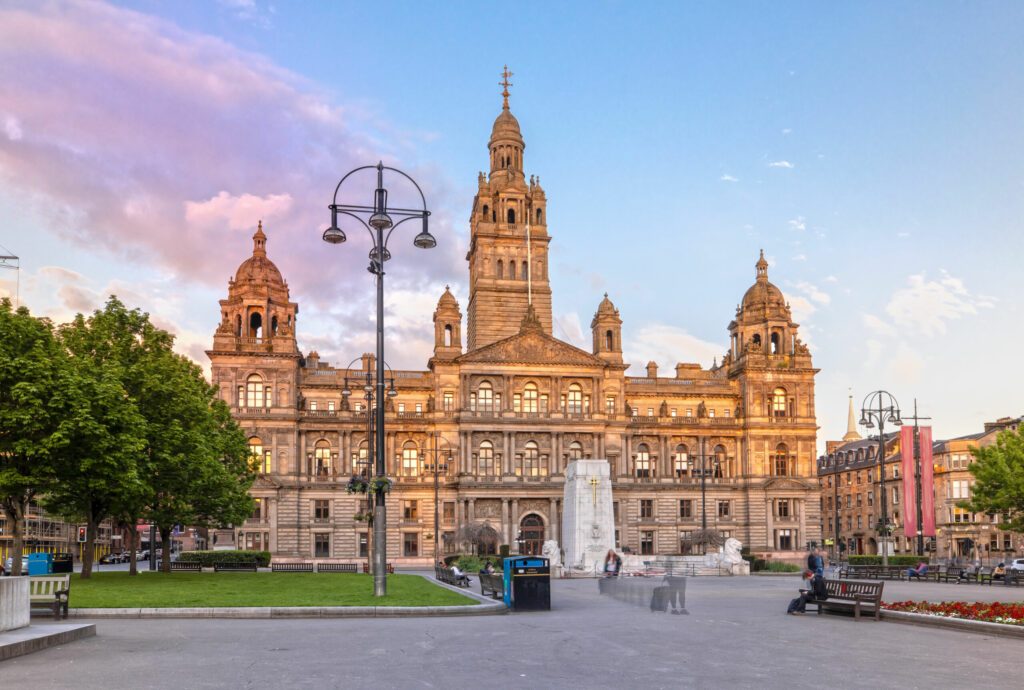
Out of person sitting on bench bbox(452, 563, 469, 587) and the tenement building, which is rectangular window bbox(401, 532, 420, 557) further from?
person sitting on bench bbox(452, 563, 469, 587)

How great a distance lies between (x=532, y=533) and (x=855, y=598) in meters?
66.4

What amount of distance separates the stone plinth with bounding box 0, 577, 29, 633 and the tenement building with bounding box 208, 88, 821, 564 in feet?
209

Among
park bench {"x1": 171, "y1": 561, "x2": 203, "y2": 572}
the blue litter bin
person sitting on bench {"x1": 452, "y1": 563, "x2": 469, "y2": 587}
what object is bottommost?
park bench {"x1": 171, "y1": 561, "x2": 203, "y2": 572}

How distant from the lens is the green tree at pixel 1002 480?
62594 millimetres

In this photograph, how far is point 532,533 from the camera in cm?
9244

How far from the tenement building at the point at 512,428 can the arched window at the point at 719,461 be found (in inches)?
5.1

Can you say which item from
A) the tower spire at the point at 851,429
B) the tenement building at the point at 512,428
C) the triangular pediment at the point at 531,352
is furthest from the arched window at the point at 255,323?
the tower spire at the point at 851,429

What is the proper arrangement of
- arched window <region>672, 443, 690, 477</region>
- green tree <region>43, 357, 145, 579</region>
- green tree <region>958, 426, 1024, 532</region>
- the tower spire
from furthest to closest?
the tower spire → arched window <region>672, 443, 690, 477</region> → green tree <region>958, 426, 1024, 532</region> → green tree <region>43, 357, 145, 579</region>

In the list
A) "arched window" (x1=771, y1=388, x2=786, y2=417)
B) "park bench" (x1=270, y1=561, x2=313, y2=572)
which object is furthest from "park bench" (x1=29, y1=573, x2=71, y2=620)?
"arched window" (x1=771, y1=388, x2=786, y2=417)

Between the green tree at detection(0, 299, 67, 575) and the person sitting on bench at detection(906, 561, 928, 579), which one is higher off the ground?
the green tree at detection(0, 299, 67, 575)

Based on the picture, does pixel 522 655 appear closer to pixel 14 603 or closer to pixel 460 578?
pixel 14 603

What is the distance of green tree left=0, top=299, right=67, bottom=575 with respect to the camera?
3797 cm

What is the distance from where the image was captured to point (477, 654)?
18.7 m

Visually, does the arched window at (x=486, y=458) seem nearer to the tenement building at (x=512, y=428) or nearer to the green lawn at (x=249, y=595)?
the tenement building at (x=512, y=428)
